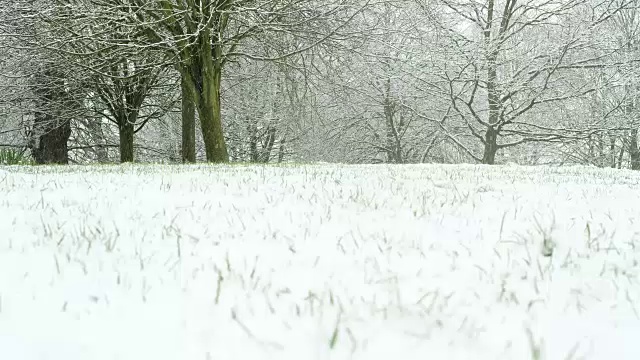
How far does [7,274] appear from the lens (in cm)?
210

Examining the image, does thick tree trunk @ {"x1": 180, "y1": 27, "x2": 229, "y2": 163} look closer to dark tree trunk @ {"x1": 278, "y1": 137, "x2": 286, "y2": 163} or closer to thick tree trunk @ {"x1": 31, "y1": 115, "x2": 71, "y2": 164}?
thick tree trunk @ {"x1": 31, "y1": 115, "x2": 71, "y2": 164}

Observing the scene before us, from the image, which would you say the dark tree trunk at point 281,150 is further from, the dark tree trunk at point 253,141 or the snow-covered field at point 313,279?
the snow-covered field at point 313,279

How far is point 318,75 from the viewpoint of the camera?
1300 centimetres

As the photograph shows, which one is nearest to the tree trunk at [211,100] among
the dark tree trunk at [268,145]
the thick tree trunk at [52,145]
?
the thick tree trunk at [52,145]

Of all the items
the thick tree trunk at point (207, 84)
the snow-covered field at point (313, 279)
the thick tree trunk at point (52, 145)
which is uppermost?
Answer: the thick tree trunk at point (207, 84)

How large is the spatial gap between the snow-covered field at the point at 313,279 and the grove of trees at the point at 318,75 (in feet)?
20.3

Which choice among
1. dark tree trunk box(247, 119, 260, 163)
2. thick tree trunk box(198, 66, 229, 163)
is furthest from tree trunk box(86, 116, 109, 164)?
thick tree trunk box(198, 66, 229, 163)

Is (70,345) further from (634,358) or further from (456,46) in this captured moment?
(456,46)

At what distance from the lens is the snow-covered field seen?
158cm

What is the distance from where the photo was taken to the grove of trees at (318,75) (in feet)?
33.1

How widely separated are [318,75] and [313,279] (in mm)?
11352

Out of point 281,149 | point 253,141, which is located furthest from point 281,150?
point 253,141

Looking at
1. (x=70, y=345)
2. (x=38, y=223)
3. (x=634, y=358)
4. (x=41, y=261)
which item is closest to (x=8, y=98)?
(x=38, y=223)

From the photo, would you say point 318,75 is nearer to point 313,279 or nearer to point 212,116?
point 212,116
